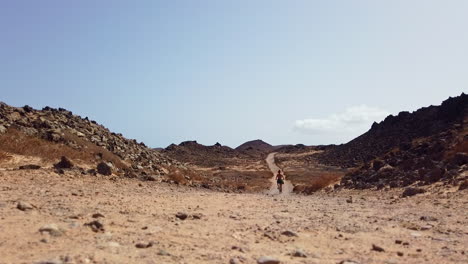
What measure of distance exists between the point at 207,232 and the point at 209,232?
0.15 feet

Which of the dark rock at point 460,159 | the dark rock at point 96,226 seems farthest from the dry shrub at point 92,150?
the dark rock at point 460,159

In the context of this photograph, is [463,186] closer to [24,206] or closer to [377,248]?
[377,248]

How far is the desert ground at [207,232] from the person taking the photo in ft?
22.8

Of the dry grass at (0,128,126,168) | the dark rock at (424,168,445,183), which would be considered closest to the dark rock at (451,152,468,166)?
the dark rock at (424,168,445,183)

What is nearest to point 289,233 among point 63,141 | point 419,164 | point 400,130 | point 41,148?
point 41,148

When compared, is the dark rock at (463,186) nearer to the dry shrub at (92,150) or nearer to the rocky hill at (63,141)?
the rocky hill at (63,141)

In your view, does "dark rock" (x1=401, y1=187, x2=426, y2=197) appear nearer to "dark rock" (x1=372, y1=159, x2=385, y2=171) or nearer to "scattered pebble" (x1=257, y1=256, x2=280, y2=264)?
"dark rock" (x1=372, y1=159, x2=385, y2=171)

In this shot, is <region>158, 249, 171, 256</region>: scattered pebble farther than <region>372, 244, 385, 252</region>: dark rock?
No

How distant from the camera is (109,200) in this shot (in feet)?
41.9

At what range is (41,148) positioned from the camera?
21.8 m

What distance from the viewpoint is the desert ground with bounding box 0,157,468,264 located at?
6.95 m

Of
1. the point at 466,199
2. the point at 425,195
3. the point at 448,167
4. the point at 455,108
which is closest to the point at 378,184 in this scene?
the point at 448,167

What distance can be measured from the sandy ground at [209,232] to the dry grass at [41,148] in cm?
721

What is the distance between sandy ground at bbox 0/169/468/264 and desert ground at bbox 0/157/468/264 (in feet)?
0.06
